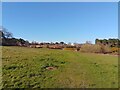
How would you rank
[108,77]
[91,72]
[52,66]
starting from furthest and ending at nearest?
[52,66]
[91,72]
[108,77]

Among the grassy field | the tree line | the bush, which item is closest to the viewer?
the grassy field

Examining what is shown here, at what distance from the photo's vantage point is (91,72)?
33.3 feet

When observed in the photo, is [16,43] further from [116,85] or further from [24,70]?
[116,85]

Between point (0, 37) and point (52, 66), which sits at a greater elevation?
point (0, 37)

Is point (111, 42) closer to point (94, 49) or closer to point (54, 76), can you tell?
point (94, 49)

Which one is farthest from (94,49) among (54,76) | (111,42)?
(54,76)

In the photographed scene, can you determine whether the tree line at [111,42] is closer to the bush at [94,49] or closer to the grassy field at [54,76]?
the bush at [94,49]

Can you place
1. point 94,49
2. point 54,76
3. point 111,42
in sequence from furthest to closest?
point 111,42, point 94,49, point 54,76

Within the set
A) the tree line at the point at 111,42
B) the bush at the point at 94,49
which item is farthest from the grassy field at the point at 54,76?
the tree line at the point at 111,42

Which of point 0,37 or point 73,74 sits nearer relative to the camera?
point 73,74

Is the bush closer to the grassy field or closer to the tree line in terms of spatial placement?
the tree line

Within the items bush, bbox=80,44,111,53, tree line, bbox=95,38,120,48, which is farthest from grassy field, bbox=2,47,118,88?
tree line, bbox=95,38,120,48

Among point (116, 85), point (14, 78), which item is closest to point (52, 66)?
point (14, 78)

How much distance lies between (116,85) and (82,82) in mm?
1338
